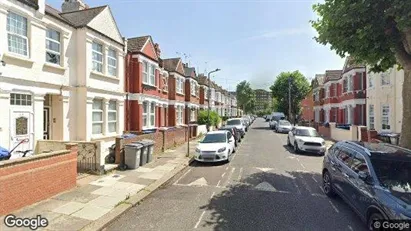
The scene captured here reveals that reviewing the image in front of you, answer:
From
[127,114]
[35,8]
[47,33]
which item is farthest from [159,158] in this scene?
[35,8]

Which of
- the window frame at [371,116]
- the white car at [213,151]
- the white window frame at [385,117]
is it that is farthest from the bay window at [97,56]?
the window frame at [371,116]

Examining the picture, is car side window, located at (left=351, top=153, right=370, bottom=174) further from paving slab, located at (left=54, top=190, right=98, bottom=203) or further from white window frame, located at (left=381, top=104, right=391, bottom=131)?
white window frame, located at (left=381, top=104, right=391, bottom=131)

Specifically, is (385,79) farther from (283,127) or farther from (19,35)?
(19,35)

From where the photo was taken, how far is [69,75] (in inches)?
470

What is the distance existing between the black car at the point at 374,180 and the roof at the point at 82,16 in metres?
12.1

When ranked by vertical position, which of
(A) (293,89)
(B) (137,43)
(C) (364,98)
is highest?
(B) (137,43)

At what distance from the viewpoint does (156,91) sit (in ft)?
67.6

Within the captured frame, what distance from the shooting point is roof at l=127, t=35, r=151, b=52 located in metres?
17.6

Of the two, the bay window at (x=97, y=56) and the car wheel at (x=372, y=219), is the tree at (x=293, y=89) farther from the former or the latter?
the car wheel at (x=372, y=219)

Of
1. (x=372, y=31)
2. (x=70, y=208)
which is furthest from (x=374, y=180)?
(x=70, y=208)

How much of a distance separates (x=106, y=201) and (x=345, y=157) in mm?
6699

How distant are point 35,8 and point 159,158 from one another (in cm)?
864

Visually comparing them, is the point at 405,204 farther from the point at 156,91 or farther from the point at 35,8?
the point at 156,91

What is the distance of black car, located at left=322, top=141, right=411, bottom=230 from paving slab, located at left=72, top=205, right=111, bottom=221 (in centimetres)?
594
